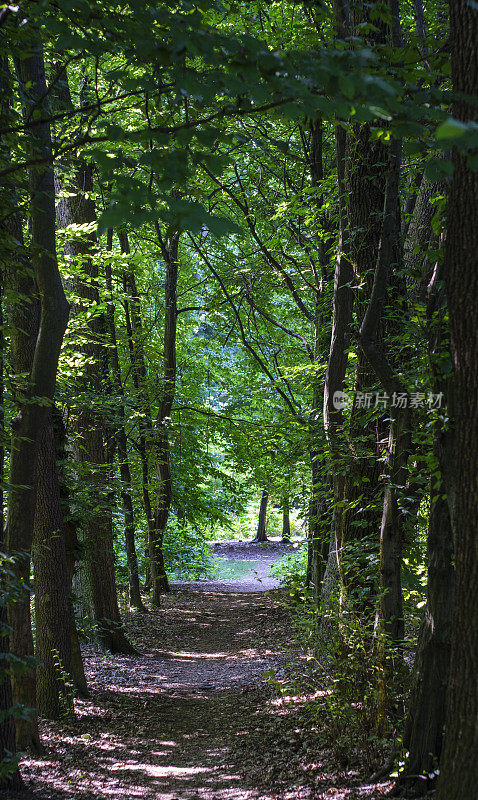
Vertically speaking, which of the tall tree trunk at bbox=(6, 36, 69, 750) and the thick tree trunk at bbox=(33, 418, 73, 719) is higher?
the tall tree trunk at bbox=(6, 36, 69, 750)

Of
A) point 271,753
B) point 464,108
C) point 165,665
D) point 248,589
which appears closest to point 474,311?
Result: point 464,108

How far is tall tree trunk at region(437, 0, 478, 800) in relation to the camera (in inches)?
107

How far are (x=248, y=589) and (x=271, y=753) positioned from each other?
15114mm

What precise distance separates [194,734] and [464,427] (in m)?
5.36

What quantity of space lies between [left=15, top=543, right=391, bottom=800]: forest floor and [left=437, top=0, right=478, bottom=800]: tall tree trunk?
146cm

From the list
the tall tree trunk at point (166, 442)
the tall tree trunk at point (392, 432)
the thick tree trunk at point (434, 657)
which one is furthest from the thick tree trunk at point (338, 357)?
the tall tree trunk at point (166, 442)

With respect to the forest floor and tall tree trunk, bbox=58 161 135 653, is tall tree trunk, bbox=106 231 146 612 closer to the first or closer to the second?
tall tree trunk, bbox=58 161 135 653

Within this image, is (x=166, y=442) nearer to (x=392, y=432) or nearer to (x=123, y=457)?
(x=123, y=457)

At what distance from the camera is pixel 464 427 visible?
2791mm

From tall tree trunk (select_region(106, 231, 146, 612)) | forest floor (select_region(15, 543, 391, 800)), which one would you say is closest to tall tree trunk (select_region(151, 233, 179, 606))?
tall tree trunk (select_region(106, 231, 146, 612))

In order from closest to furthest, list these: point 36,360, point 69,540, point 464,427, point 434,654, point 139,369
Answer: point 464,427 < point 434,654 < point 36,360 < point 69,540 < point 139,369

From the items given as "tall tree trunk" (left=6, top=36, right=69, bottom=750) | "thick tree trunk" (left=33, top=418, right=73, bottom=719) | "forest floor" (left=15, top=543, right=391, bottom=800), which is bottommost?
"forest floor" (left=15, top=543, right=391, bottom=800)

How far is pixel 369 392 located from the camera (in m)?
5.91

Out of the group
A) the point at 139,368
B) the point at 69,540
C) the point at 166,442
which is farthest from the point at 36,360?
the point at 166,442
